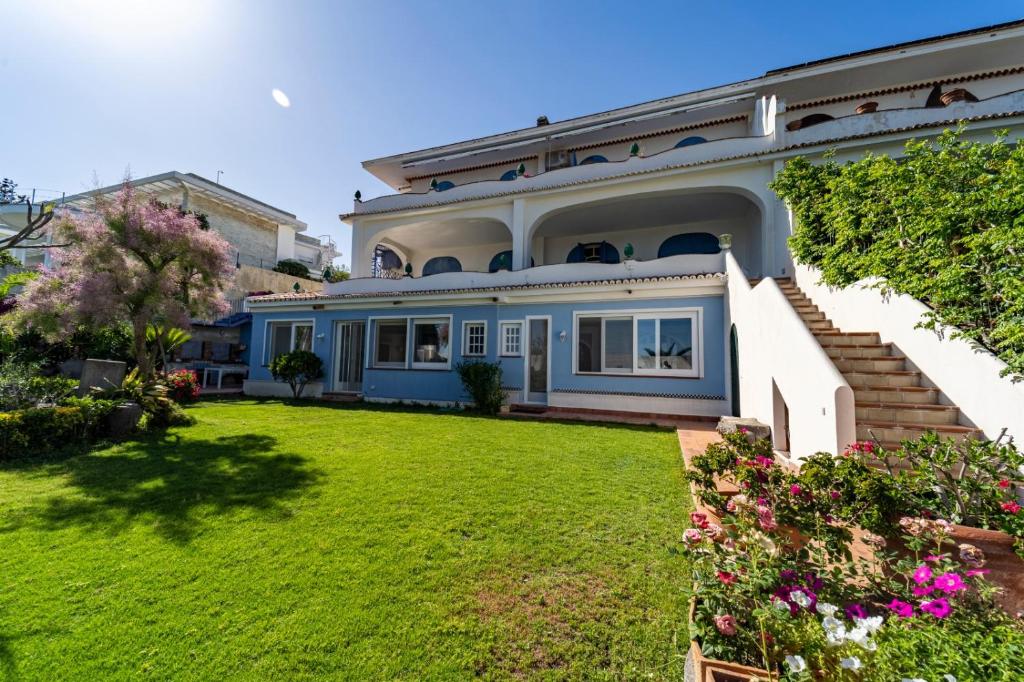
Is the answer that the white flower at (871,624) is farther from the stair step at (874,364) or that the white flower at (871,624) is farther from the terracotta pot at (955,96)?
the terracotta pot at (955,96)

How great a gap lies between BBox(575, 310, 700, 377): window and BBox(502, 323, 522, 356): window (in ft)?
6.16

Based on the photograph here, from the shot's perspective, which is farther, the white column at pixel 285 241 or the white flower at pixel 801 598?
the white column at pixel 285 241

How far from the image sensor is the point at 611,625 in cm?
261

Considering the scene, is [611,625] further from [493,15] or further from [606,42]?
[606,42]

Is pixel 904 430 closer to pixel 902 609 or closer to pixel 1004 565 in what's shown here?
pixel 1004 565

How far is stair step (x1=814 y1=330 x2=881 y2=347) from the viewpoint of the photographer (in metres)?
5.52

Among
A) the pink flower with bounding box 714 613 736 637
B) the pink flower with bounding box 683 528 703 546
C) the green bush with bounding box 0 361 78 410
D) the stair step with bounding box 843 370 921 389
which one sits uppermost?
the stair step with bounding box 843 370 921 389

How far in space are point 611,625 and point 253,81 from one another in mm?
13323

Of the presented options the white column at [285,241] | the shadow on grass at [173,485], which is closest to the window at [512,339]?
the shadow on grass at [173,485]

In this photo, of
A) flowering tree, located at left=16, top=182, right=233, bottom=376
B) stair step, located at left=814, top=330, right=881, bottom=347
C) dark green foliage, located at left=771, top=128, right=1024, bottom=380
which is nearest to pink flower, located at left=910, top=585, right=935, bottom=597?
dark green foliage, located at left=771, top=128, right=1024, bottom=380

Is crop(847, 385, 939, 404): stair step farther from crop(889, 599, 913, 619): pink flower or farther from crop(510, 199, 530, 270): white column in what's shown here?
crop(510, 199, 530, 270): white column

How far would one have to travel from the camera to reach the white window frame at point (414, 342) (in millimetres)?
13471

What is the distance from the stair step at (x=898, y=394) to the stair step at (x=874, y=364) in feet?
1.24

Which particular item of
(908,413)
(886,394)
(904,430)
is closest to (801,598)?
(904,430)
